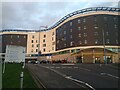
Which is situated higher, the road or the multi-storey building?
the multi-storey building

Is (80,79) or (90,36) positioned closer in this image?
(80,79)

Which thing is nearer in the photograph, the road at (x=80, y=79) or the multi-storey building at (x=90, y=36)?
the road at (x=80, y=79)

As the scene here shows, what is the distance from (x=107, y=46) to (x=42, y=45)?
4853cm

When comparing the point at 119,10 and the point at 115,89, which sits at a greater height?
the point at 119,10

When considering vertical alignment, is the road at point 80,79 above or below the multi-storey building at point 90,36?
below

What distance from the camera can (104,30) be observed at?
246 feet

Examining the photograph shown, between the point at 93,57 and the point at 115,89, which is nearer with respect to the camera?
the point at 115,89

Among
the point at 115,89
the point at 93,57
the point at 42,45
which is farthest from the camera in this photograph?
the point at 42,45

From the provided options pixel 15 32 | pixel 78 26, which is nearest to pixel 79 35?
pixel 78 26

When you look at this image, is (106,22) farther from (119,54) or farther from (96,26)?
(119,54)

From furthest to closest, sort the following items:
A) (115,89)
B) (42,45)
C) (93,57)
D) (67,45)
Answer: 1. (42,45)
2. (67,45)
3. (93,57)
4. (115,89)

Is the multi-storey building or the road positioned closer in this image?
the road

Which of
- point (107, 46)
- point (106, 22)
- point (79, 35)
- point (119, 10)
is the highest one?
point (119, 10)

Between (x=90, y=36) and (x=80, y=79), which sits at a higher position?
(x=90, y=36)
